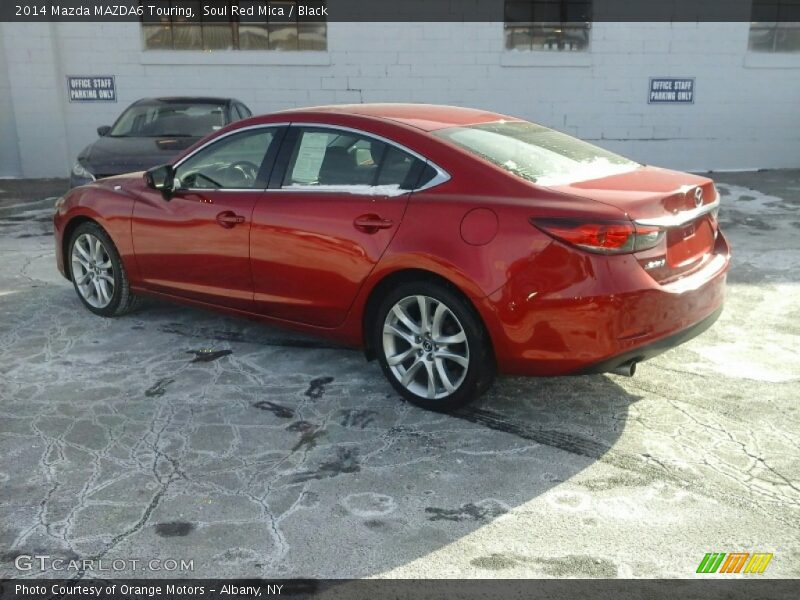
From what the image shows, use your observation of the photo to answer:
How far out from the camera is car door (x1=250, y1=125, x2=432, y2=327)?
421cm

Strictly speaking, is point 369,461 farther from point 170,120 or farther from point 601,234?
point 170,120

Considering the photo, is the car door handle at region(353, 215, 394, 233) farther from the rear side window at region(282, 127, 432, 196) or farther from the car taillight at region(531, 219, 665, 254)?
the car taillight at region(531, 219, 665, 254)

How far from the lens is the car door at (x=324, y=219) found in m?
4.21

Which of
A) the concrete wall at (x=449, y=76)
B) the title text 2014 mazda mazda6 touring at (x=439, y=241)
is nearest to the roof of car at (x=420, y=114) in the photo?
the title text 2014 mazda mazda6 touring at (x=439, y=241)

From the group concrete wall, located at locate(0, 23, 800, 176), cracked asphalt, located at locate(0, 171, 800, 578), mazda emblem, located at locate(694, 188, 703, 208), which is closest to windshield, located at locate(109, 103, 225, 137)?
concrete wall, located at locate(0, 23, 800, 176)

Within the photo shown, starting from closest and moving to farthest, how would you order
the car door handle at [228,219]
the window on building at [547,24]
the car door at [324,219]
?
the car door at [324,219] < the car door handle at [228,219] < the window on building at [547,24]

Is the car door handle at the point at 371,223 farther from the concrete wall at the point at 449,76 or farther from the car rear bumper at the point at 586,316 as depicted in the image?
the concrete wall at the point at 449,76

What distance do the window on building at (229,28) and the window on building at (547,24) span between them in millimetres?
3031

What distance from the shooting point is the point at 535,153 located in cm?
432

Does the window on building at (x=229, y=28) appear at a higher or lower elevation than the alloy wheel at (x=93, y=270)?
higher

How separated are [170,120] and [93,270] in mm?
3990

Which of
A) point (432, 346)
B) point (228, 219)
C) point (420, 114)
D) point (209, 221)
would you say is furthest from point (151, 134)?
point (432, 346)

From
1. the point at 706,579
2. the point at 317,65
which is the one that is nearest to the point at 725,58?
the point at 317,65

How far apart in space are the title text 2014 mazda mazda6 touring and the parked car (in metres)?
2.88
